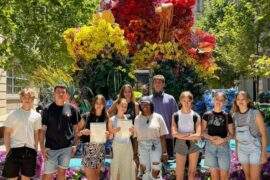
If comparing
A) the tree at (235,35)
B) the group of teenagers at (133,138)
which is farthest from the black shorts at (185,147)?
the tree at (235,35)

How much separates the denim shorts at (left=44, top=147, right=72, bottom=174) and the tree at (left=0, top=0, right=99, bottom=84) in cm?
357

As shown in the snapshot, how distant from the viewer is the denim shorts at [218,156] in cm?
841

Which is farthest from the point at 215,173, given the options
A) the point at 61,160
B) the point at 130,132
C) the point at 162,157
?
the point at 61,160

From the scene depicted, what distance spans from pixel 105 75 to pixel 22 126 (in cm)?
532

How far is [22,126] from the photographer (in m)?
7.95

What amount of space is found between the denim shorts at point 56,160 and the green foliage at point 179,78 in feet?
19.5

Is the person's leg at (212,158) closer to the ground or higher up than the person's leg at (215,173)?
higher up

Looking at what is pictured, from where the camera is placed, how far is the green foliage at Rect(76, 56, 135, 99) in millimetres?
13109

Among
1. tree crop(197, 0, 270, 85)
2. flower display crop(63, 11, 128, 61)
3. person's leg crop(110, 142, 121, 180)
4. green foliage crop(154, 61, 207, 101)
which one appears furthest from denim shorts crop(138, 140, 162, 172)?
tree crop(197, 0, 270, 85)

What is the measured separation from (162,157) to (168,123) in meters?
1.18

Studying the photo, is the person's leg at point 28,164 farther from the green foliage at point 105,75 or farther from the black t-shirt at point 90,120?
the green foliage at point 105,75

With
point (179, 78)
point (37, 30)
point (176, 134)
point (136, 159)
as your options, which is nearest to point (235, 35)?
point (179, 78)

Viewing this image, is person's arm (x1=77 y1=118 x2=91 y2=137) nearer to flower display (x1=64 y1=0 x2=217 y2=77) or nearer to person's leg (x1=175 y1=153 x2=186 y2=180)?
person's leg (x1=175 y1=153 x2=186 y2=180)

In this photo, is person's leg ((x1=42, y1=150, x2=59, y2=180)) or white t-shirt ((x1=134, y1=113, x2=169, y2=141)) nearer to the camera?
person's leg ((x1=42, y1=150, x2=59, y2=180))
